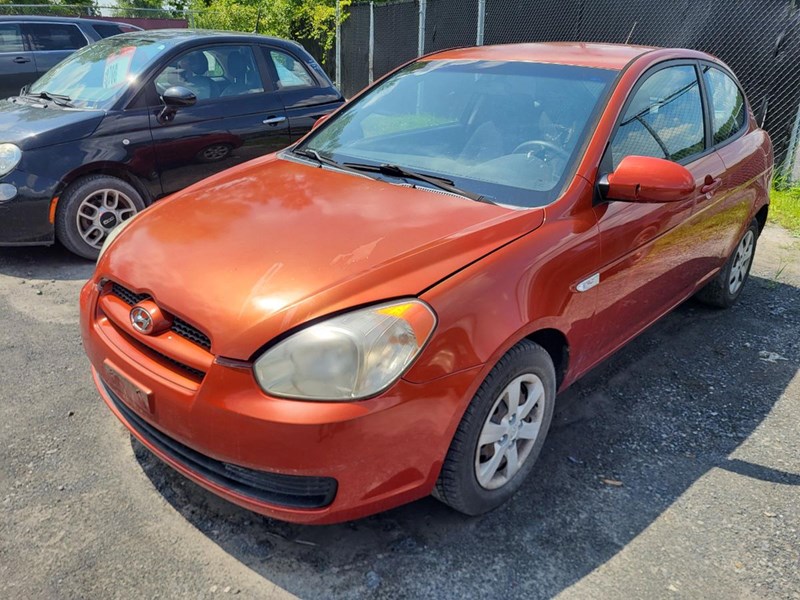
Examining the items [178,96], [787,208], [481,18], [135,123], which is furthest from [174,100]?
[481,18]

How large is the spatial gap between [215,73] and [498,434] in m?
4.46

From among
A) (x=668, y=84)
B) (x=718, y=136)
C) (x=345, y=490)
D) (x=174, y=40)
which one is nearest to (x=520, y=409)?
(x=345, y=490)

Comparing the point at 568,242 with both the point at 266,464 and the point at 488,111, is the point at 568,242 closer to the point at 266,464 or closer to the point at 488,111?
the point at 488,111

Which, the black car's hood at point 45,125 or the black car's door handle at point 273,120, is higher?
the black car's hood at point 45,125

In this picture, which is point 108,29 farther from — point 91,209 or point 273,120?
point 91,209

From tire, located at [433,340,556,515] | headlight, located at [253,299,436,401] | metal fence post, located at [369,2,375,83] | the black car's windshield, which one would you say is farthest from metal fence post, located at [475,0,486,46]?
headlight, located at [253,299,436,401]

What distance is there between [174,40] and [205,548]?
14.9 feet

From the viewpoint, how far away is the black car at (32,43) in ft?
30.0

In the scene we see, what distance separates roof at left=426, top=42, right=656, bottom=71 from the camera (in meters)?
3.16

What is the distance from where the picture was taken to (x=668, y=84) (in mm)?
3400

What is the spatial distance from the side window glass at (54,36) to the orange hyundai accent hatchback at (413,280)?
785 cm

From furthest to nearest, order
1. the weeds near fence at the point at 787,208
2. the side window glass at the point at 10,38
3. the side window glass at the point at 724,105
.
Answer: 1. the side window glass at the point at 10,38
2. the weeds near fence at the point at 787,208
3. the side window glass at the point at 724,105

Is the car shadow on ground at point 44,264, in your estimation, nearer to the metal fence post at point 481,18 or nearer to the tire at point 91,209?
the tire at point 91,209

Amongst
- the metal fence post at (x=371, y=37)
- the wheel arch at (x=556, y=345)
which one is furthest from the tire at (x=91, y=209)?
the metal fence post at (x=371, y=37)
